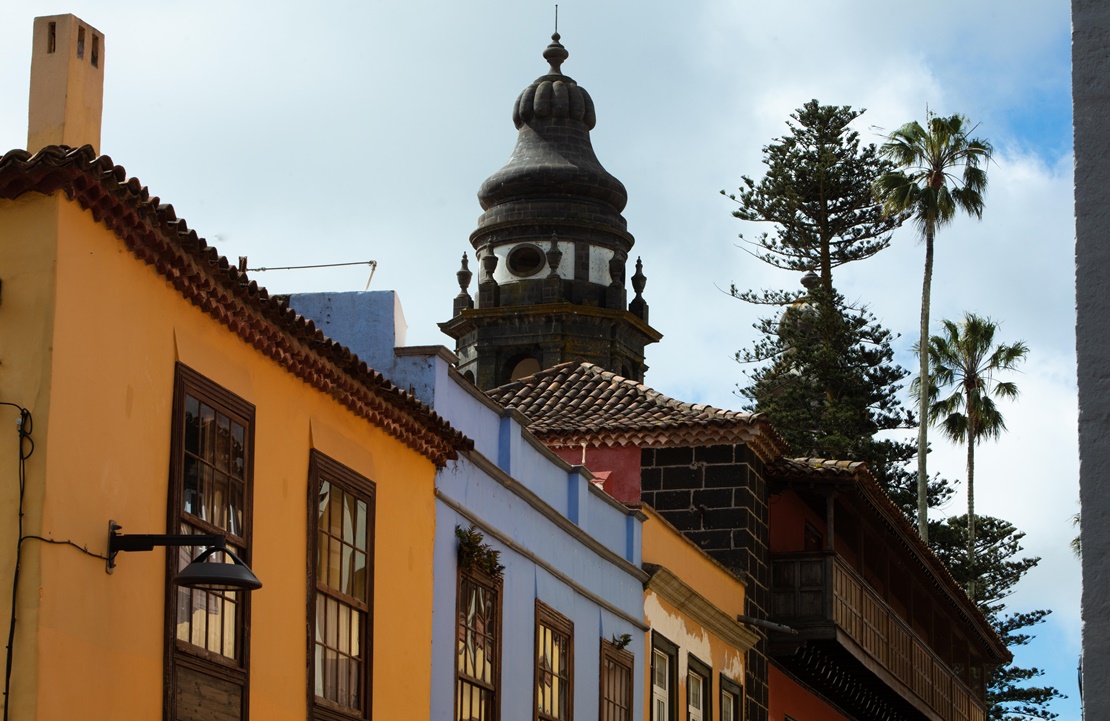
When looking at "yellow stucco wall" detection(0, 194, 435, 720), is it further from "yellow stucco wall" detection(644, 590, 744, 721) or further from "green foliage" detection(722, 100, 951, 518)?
"green foliage" detection(722, 100, 951, 518)

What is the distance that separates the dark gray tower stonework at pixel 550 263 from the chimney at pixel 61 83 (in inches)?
1439

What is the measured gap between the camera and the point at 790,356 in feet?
157

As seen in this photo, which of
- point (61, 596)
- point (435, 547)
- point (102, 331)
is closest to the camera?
point (61, 596)

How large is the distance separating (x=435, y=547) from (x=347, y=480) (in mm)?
1743

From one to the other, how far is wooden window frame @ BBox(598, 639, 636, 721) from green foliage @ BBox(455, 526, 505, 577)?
132 inches

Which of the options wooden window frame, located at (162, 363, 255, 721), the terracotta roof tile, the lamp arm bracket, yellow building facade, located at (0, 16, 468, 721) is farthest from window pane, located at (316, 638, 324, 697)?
the terracotta roof tile

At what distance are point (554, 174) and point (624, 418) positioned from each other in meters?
26.7

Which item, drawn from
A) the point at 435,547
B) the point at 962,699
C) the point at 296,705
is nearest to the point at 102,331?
the point at 296,705

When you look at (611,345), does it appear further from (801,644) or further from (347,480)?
(347,480)

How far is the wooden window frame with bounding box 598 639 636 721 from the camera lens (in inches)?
816

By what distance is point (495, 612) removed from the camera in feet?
58.7

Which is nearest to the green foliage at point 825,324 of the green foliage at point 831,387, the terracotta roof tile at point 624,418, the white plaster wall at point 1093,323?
the green foliage at point 831,387

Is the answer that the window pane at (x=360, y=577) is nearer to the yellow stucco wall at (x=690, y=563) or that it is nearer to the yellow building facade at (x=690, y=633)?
the yellow building facade at (x=690, y=633)

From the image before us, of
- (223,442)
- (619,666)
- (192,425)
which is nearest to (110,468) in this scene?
(192,425)
